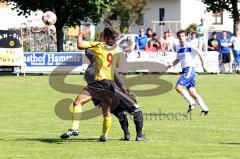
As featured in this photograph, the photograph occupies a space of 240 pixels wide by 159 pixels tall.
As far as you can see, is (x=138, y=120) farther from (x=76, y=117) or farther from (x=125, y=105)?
(x=76, y=117)

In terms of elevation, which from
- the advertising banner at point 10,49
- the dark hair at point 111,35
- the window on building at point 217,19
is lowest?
the advertising banner at point 10,49

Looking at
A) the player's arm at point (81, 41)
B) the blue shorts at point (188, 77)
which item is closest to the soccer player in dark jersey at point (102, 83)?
the player's arm at point (81, 41)

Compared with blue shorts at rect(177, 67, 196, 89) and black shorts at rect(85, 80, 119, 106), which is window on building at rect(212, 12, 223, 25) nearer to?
blue shorts at rect(177, 67, 196, 89)

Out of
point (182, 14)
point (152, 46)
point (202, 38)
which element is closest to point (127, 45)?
point (152, 46)

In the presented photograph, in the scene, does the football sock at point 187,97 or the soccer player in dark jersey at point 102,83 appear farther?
the football sock at point 187,97

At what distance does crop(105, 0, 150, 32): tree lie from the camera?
71.1 m

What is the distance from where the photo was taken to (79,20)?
146 feet

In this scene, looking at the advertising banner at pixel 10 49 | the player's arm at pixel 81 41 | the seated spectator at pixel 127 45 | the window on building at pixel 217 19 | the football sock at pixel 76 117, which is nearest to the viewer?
the player's arm at pixel 81 41

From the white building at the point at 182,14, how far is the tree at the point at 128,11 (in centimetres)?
219

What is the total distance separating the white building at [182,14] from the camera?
7588 centimetres

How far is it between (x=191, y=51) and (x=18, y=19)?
47227 millimetres

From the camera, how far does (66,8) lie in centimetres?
4319

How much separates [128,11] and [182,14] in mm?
6586

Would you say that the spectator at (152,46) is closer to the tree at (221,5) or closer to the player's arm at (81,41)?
the tree at (221,5)
